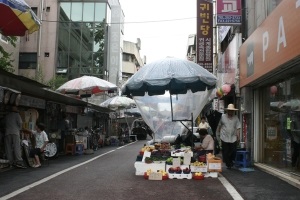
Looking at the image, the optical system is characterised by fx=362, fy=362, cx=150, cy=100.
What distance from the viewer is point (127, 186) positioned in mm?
7930

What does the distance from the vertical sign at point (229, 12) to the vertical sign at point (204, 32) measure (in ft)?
17.0

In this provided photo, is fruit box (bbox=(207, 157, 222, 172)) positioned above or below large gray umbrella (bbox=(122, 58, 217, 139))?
below

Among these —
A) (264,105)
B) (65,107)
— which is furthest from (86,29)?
(264,105)

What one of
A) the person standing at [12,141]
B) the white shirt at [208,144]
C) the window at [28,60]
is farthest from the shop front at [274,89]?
the window at [28,60]

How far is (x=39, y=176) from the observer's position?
9320mm

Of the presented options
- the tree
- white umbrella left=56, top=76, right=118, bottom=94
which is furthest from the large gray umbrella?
white umbrella left=56, top=76, right=118, bottom=94

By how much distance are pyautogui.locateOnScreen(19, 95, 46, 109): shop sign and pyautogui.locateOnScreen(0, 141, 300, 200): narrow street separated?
2.81m

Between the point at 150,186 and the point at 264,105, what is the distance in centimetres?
530

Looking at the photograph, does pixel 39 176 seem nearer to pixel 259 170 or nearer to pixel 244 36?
pixel 259 170

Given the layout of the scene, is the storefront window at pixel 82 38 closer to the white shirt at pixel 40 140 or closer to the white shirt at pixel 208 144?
the white shirt at pixel 40 140

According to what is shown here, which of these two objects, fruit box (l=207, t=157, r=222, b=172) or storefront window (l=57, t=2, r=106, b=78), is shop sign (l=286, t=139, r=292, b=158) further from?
storefront window (l=57, t=2, r=106, b=78)

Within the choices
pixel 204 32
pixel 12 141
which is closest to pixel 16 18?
pixel 12 141

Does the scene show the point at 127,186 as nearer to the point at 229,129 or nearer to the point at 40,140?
the point at 229,129

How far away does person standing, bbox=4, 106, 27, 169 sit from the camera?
425 inches
